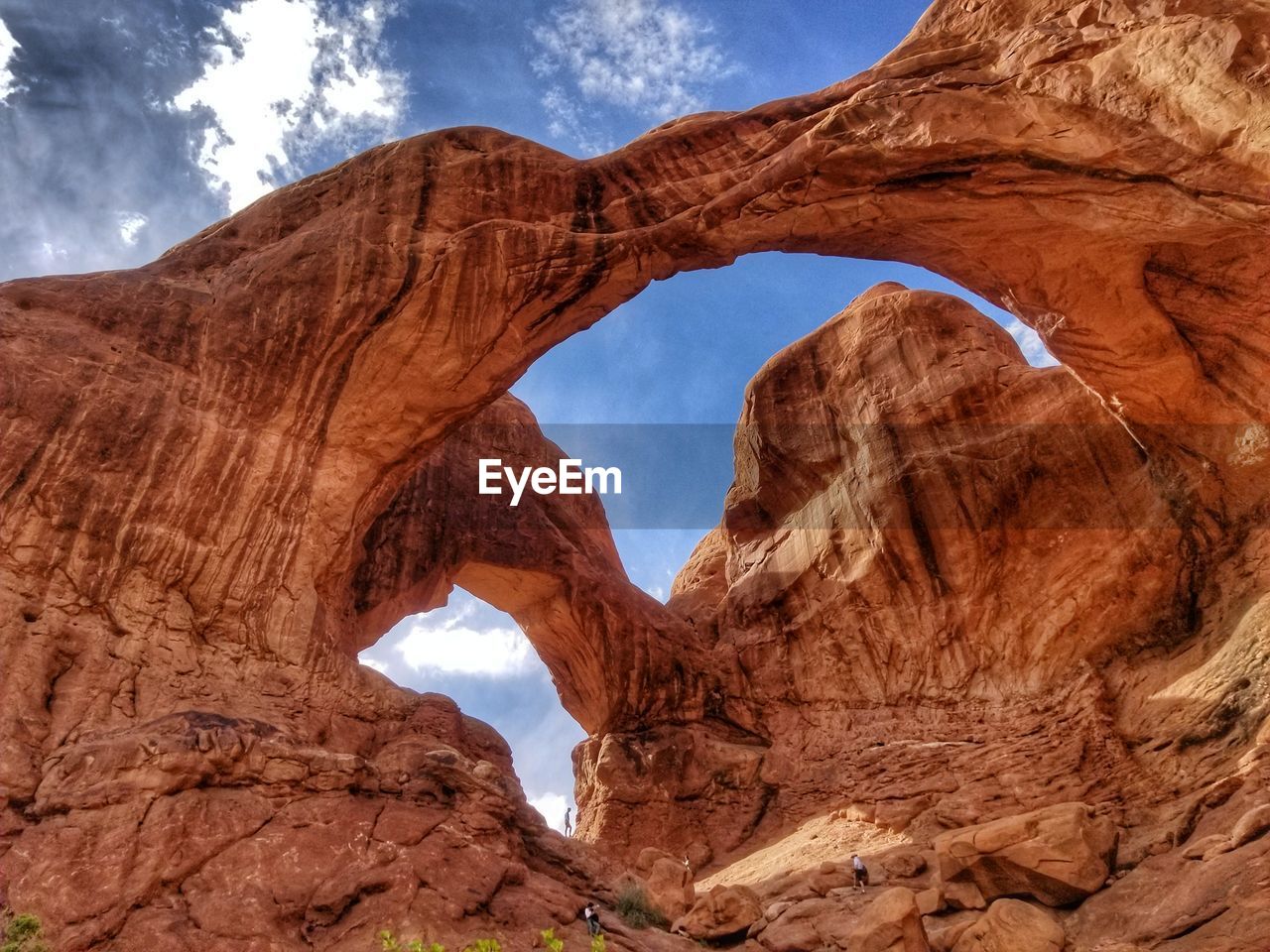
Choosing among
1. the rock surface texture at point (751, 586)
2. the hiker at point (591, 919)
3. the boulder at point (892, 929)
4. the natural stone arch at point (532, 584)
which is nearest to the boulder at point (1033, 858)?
the rock surface texture at point (751, 586)

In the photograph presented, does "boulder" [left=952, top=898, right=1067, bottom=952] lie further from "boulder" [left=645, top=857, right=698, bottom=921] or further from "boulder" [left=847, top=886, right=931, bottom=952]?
"boulder" [left=645, top=857, right=698, bottom=921]

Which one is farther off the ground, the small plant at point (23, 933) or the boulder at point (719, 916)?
the boulder at point (719, 916)

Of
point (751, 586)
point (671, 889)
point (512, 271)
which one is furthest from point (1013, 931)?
point (751, 586)

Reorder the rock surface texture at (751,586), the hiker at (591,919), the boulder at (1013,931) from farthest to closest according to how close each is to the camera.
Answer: the rock surface texture at (751,586) < the hiker at (591,919) < the boulder at (1013,931)

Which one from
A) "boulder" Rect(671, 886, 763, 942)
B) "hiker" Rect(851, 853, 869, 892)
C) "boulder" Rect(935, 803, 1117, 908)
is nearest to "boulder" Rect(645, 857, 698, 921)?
"boulder" Rect(671, 886, 763, 942)

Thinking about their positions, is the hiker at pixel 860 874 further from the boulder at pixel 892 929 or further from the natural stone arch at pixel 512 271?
the natural stone arch at pixel 512 271

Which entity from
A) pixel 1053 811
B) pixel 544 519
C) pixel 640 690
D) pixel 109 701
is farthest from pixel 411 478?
pixel 1053 811
